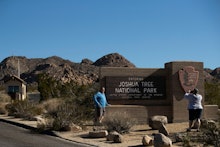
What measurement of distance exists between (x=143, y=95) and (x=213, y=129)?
881 cm

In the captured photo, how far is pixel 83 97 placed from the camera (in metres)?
25.5

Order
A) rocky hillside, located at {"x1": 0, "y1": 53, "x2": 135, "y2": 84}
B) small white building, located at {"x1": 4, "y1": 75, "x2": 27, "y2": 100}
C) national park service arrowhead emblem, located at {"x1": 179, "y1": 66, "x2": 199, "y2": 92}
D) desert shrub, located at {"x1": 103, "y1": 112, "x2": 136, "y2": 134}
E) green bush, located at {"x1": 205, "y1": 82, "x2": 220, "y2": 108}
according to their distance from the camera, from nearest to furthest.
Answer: desert shrub, located at {"x1": 103, "y1": 112, "x2": 136, "y2": 134}, national park service arrowhead emblem, located at {"x1": 179, "y1": 66, "x2": 199, "y2": 92}, green bush, located at {"x1": 205, "y1": 82, "x2": 220, "y2": 108}, small white building, located at {"x1": 4, "y1": 75, "x2": 27, "y2": 100}, rocky hillside, located at {"x1": 0, "y1": 53, "x2": 135, "y2": 84}

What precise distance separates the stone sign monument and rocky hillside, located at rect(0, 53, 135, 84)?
209ft

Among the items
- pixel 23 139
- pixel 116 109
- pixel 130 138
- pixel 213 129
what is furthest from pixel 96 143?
pixel 116 109

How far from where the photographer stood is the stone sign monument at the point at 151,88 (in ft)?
69.2

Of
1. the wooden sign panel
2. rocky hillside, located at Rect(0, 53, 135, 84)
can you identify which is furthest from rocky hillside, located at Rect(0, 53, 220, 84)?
the wooden sign panel

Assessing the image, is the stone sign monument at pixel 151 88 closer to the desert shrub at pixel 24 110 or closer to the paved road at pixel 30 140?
→ the paved road at pixel 30 140

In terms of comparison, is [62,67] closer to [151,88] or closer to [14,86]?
[14,86]

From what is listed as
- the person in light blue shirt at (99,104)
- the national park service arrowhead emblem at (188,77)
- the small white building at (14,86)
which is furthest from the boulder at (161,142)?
the small white building at (14,86)

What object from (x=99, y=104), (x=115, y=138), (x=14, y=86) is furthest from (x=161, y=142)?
(x=14, y=86)

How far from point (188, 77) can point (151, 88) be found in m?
1.92

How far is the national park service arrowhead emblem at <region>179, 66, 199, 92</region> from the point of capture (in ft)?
70.0

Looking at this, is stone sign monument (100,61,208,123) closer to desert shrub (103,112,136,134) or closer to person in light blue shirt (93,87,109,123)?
person in light blue shirt (93,87,109,123)

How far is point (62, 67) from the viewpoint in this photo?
4247 inches
